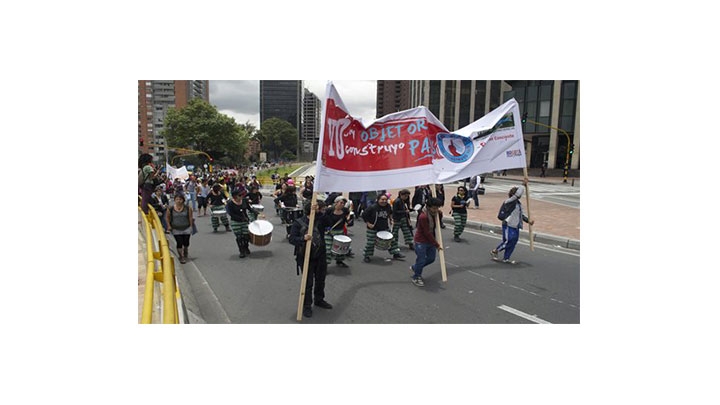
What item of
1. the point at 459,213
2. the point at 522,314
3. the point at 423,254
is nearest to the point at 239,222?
the point at 423,254

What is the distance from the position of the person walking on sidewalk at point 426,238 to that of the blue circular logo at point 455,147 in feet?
2.79

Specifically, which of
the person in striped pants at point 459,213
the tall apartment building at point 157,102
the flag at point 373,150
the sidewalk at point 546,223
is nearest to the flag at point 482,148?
the flag at point 373,150

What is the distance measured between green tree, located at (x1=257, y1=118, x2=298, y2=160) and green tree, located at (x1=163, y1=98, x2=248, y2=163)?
48.4 metres

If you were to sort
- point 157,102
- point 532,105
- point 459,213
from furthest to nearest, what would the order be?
point 157,102, point 532,105, point 459,213

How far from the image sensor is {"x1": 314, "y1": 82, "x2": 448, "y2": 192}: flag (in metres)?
4.75

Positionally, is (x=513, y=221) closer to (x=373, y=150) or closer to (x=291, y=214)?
(x=373, y=150)

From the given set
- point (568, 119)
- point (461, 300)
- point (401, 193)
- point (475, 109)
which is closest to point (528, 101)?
point (568, 119)

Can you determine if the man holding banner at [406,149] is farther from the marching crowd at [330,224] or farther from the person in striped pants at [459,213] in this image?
the person in striped pants at [459,213]

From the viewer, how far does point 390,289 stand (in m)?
5.71

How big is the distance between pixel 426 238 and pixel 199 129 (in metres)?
50.0

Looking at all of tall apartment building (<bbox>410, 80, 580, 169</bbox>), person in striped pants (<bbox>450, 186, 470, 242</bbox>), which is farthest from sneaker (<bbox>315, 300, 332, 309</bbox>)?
tall apartment building (<bbox>410, 80, 580, 169</bbox>)

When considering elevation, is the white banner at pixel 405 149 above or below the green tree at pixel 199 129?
below

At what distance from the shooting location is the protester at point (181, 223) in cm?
721

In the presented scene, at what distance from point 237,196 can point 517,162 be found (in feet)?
18.2
